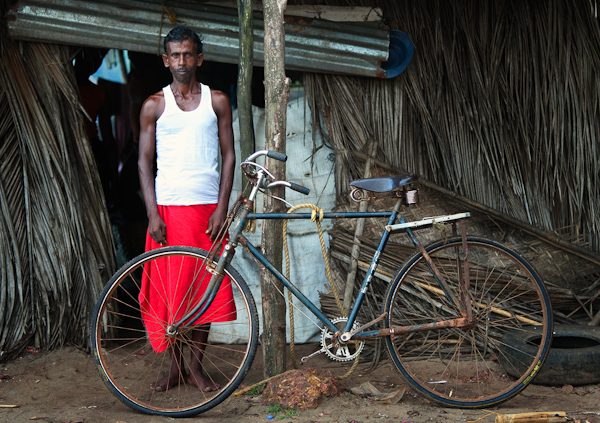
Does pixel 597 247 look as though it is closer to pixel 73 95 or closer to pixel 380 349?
pixel 380 349

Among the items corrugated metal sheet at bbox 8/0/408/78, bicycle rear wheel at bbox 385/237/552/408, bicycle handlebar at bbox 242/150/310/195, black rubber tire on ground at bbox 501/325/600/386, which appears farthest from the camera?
corrugated metal sheet at bbox 8/0/408/78

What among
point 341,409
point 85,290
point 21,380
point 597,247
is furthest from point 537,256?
point 21,380

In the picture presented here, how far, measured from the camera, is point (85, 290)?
17.1 ft

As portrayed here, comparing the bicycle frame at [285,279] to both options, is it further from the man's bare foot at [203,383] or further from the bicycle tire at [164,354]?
the man's bare foot at [203,383]

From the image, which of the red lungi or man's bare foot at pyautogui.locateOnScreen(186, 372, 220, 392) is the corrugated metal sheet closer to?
the red lungi

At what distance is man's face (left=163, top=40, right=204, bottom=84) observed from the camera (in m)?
4.11

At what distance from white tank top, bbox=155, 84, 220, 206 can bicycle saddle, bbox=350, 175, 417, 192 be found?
2.74 feet

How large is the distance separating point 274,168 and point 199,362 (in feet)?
3.59

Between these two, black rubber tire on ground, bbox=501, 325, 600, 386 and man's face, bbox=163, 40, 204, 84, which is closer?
man's face, bbox=163, 40, 204, 84

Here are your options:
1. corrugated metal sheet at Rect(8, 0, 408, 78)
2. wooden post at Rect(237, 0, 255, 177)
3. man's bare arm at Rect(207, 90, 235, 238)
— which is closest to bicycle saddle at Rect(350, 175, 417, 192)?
man's bare arm at Rect(207, 90, 235, 238)

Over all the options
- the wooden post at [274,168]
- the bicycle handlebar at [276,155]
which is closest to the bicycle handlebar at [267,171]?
the bicycle handlebar at [276,155]

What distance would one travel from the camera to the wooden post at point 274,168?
13.6 ft

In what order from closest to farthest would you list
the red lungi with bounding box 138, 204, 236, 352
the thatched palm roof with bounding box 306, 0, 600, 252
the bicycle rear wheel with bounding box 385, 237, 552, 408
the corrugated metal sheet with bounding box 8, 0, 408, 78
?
the bicycle rear wheel with bounding box 385, 237, 552, 408, the red lungi with bounding box 138, 204, 236, 352, the corrugated metal sheet with bounding box 8, 0, 408, 78, the thatched palm roof with bounding box 306, 0, 600, 252

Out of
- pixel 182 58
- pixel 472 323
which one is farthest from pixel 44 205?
pixel 472 323
